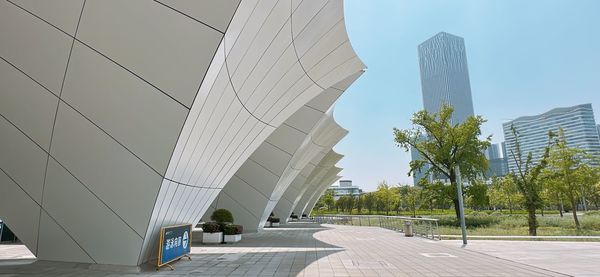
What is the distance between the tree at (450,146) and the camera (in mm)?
33250

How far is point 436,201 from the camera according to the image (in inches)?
1307

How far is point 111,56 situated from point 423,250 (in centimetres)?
1166

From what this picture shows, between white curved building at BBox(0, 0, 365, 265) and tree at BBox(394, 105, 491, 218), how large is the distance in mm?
26829

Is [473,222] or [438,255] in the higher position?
[438,255]

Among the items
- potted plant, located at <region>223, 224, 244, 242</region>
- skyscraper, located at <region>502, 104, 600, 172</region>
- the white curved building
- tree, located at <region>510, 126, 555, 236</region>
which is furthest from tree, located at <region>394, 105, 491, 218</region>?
skyscraper, located at <region>502, 104, 600, 172</region>

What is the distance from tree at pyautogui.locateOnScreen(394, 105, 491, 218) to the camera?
109 feet

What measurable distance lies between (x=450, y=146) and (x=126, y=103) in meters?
32.8

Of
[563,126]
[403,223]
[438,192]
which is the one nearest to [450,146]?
[438,192]

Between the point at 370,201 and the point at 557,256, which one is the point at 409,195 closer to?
the point at 370,201

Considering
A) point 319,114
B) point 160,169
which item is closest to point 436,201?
point 319,114

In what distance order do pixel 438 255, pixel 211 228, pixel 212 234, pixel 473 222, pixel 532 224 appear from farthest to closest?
pixel 473 222, pixel 532 224, pixel 211 228, pixel 212 234, pixel 438 255

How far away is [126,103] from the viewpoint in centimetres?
725

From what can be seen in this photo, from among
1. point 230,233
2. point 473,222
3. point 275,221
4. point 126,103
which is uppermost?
point 126,103

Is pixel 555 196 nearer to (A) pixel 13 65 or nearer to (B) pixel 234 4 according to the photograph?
(B) pixel 234 4
